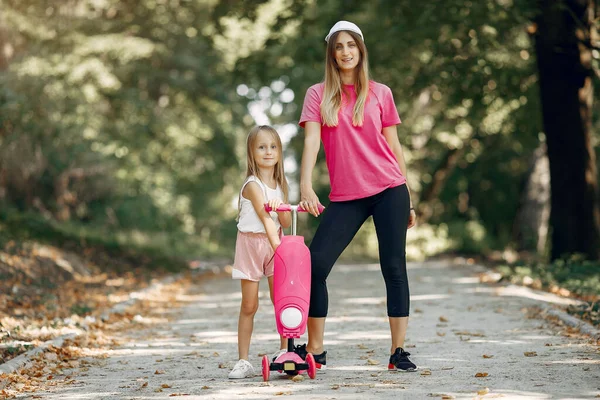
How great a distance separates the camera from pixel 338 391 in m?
5.64

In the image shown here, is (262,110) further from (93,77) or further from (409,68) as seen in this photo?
(409,68)

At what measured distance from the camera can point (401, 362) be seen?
636cm

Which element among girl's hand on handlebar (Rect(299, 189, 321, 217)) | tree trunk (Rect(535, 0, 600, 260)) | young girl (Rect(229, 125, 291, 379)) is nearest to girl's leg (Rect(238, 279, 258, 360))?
young girl (Rect(229, 125, 291, 379))

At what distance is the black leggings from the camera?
6242 millimetres

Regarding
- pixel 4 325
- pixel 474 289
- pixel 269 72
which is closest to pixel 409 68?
pixel 269 72

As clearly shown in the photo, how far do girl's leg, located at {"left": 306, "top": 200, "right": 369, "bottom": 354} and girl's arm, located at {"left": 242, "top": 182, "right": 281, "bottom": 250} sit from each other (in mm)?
277

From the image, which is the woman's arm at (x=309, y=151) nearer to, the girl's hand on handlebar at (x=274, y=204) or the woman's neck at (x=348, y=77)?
the girl's hand on handlebar at (x=274, y=204)

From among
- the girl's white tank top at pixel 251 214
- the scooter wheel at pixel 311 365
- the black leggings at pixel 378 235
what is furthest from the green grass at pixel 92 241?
the scooter wheel at pixel 311 365

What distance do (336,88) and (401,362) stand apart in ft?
6.19

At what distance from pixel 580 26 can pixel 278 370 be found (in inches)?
395

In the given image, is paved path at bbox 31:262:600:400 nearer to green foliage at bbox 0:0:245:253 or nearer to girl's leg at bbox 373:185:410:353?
girl's leg at bbox 373:185:410:353

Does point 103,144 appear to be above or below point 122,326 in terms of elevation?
above

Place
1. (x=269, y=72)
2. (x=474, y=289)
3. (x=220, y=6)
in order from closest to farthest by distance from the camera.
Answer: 1. (x=474, y=289)
2. (x=220, y=6)
3. (x=269, y=72)

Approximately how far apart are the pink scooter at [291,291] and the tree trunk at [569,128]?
996 cm
